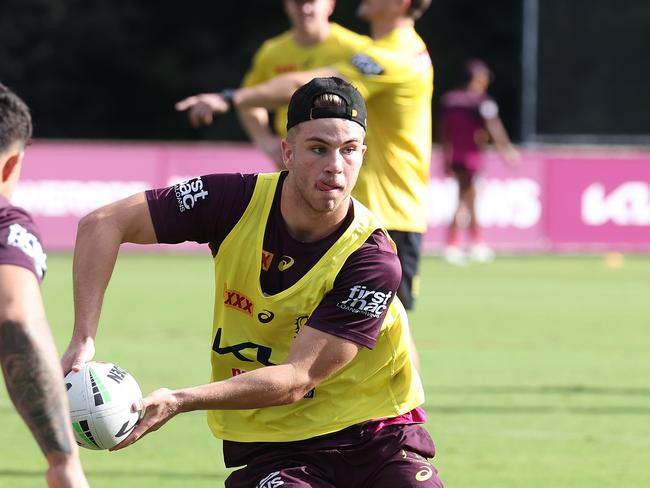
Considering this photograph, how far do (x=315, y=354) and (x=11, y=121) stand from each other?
143 centimetres

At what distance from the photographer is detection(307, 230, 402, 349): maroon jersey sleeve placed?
5102 mm

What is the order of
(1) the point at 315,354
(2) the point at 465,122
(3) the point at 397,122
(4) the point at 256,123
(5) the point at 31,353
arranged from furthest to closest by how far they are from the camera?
(2) the point at 465,122
(4) the point at 256,123
(3) the point at 397,122
(1) the point at 315,354
(5) the point at 31,353

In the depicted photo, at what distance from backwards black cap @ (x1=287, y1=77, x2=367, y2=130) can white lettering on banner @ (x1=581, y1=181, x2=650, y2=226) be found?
16703 millimetres

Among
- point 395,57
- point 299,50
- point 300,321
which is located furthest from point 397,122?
point 300,321

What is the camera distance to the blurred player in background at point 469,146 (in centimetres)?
2033

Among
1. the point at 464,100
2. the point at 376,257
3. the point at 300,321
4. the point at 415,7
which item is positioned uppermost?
the point at 415,7

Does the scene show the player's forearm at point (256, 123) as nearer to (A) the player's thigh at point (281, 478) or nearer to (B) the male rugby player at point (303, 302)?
(B) the male rugby player at point (303, 302)

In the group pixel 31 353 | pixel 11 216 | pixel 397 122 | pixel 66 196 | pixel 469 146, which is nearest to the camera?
pixel 31 353

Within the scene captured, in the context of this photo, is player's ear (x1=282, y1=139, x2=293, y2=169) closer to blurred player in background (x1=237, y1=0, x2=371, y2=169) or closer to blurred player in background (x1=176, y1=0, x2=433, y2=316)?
blurred player in background (x1=176, y1=0, x2=433, y2=316)

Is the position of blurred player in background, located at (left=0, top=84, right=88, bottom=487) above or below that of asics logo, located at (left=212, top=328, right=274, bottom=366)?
above

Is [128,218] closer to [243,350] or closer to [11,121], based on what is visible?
[243,350]

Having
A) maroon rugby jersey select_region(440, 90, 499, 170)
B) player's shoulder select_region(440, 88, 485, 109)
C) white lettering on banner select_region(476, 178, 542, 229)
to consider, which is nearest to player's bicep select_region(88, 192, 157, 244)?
maroon rugby jersey select_region(440, 90, 499, 170)

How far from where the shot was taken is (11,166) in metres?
4.18

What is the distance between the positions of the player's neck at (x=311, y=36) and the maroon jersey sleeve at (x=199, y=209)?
384 centimetres
